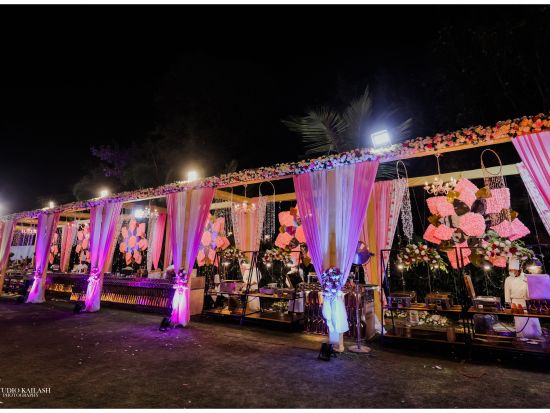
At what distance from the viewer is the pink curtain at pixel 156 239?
41.6 feet

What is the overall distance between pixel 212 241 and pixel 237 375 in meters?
7.50

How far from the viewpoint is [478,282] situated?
8.43 metres

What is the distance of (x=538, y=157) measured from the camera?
4.32 meters

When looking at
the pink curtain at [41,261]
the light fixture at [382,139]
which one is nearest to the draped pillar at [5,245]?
the pink curtain at [41,261]

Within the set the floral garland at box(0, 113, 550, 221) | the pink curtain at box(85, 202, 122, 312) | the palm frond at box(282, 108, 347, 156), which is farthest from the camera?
the palm frond at box(282, 108, 347, 156)

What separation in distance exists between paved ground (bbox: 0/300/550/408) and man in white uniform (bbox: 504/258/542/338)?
194cm

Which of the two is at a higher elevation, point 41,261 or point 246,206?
point 246,206

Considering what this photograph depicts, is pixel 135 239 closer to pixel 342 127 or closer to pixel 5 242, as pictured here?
pixel 5 242

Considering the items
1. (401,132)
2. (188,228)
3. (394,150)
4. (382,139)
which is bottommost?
(188,228)

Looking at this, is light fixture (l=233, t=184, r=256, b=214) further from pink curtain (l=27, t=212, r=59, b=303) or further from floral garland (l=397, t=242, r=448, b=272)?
pink curtain (l=27, t=212, r=59, b=303)

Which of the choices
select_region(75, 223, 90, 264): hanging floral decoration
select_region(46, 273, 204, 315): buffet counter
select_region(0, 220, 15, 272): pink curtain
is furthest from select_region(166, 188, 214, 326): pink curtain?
select_region(0, 220, 15, 272): pink curtain

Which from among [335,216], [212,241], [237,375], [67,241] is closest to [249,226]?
[212,241]

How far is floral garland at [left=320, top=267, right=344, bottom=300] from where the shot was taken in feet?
17.7

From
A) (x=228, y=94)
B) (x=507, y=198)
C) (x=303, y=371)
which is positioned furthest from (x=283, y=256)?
(x=228, y=94)
